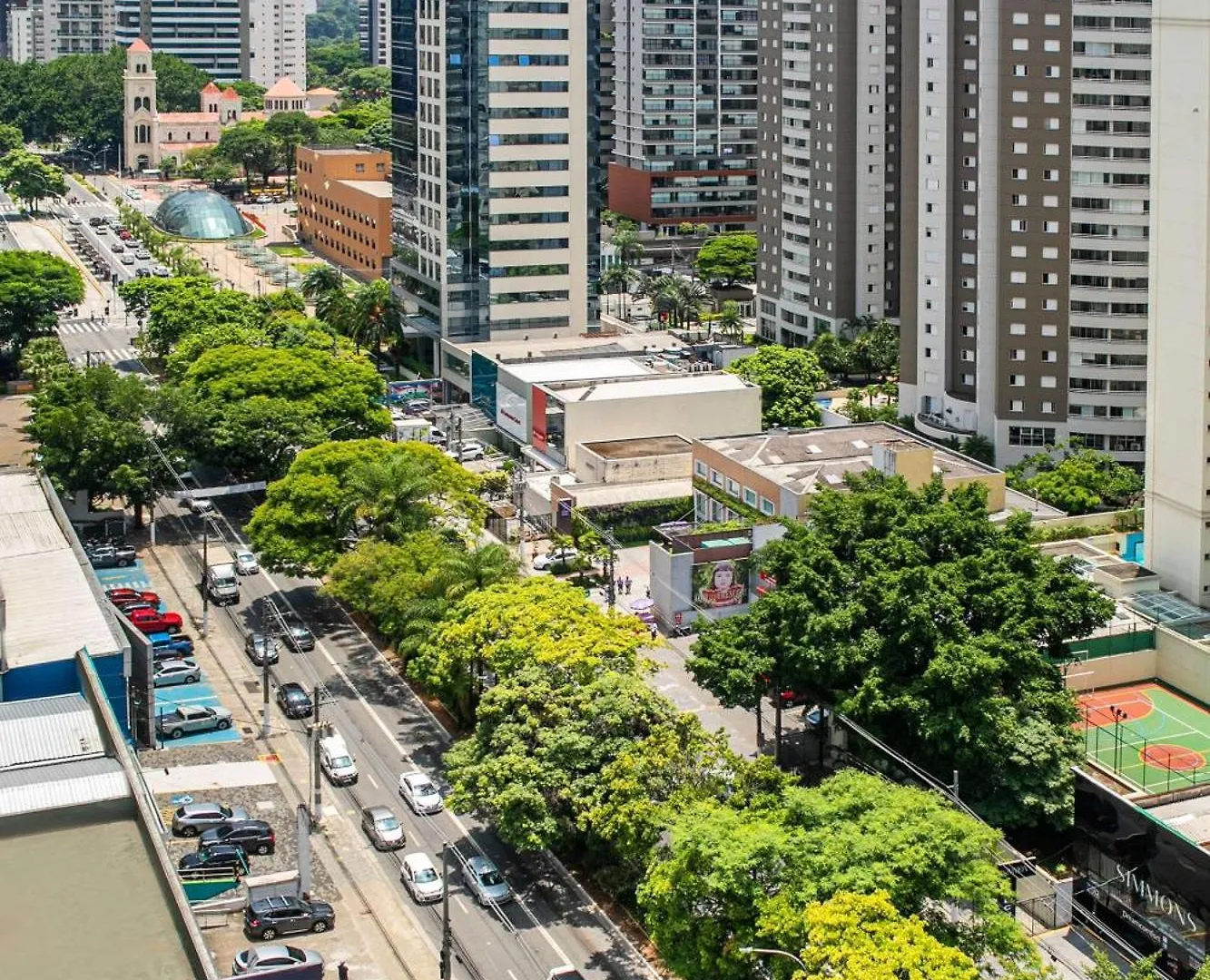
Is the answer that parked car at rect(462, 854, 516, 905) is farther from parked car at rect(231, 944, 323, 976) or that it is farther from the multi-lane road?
parked car at rect(231, 944, 323, 976)

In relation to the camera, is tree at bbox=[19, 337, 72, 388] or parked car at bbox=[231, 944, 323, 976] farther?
tree at bbox=[19, 337, 72, 388]

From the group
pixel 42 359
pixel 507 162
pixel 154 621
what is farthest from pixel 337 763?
pixel 42 359

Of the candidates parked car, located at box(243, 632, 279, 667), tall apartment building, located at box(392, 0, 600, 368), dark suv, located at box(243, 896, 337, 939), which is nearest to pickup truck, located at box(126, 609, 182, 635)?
parked car, located at box(243, 632, 279, 667)

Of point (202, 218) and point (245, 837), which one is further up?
point (202, 218)

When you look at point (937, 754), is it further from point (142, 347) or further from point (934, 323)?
point (142, 347)

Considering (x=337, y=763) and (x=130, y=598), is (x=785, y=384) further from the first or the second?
(x=337, y=763)
